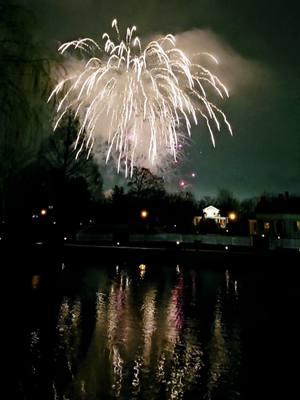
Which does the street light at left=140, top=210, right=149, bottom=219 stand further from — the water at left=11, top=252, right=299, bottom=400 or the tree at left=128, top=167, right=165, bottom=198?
the water at left=11, top=252, right=299, bottom=400

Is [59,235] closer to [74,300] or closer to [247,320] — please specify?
[74,300]

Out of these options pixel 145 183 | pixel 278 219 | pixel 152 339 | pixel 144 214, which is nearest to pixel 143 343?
pixel 152 339

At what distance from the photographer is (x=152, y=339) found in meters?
8.62

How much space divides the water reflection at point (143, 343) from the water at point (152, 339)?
2 centimetres

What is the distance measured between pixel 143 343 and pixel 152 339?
0.37 metres

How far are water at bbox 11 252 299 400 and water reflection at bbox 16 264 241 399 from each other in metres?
0.02

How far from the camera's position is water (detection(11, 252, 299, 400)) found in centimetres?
602

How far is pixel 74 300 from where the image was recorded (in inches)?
516

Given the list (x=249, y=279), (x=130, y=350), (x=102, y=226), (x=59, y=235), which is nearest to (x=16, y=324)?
(x=130, y=350)

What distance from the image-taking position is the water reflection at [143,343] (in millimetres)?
5973

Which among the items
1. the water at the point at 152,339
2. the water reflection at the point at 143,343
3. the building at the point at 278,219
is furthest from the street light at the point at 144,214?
the water reflection at the point at 143,343

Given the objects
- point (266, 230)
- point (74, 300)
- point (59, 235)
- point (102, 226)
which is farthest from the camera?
point (266, 230)

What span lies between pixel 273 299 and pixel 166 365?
787 cm

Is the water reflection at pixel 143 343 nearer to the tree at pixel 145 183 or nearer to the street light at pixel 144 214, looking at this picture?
the street light at pixel 144 214
